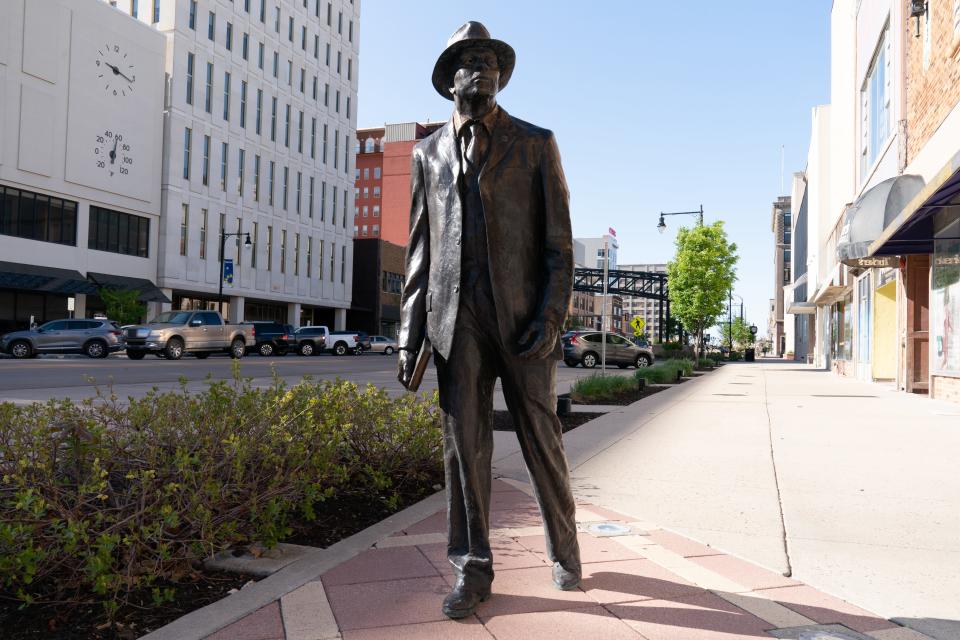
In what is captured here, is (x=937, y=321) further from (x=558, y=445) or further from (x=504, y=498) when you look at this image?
(x=558, y=445)

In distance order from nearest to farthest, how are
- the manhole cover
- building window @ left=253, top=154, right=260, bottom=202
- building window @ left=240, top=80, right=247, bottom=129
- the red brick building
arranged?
the manhole cover
building window @ left=240, top=80, right=247, bottom=129
building window @ left=253, top=154, right=260, bottom=202
the red brick building

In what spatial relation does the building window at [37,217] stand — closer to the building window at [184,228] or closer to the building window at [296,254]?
the building window at [184,228]

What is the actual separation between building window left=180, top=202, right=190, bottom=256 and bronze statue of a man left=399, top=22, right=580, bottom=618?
1804 inches

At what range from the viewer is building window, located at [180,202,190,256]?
45.4 meters

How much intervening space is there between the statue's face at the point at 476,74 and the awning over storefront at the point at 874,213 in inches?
577

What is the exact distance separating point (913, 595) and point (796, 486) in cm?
277

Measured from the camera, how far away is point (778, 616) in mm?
3027

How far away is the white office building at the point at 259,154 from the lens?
149 ft

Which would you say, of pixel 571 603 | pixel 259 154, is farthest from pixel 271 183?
pixel 571 603

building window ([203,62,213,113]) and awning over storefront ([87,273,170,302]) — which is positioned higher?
building window ([203,62,213,113])

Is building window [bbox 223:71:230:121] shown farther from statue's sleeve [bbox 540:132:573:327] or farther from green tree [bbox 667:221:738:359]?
statue's sleeve [bbox 540:132:573:327]

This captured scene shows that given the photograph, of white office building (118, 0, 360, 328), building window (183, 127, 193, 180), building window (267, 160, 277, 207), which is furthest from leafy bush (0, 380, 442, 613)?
building window (267, 160, 277, 207)

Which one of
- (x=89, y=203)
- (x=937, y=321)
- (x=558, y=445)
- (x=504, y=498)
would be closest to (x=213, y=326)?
(x=89, y=203)

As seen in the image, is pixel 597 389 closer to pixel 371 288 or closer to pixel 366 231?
pixel 371 288
